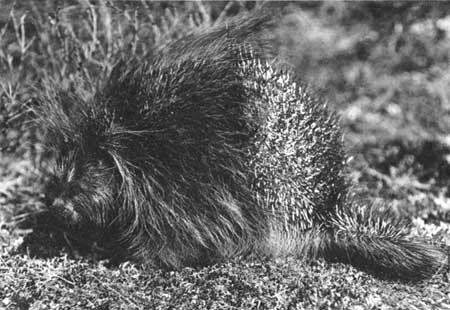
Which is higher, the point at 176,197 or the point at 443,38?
Result: the point at 443,38

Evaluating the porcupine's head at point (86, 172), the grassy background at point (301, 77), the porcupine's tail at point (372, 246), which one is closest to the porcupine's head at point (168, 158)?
the porcupine's head at point (86, 172)

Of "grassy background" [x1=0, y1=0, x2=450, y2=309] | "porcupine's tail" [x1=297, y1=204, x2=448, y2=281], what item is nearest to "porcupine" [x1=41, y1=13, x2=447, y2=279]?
"porcupine's tail" [x1=297, y1=204, x2=448, y2=281]

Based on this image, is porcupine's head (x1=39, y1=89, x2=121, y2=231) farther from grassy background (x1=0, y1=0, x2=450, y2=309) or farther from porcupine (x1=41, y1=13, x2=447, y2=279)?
grassy background (x1=0, y1=0, x2=450, y2=309)

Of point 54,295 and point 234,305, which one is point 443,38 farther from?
point 54,295

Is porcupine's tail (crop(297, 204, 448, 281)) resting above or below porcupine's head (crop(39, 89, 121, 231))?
below

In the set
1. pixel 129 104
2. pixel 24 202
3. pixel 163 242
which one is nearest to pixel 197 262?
pixel 163 242

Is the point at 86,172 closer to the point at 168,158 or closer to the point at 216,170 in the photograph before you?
the point at 168,158

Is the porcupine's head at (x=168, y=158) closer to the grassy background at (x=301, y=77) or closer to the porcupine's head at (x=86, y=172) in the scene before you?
the porcupine's head at (x=86, y=172)
